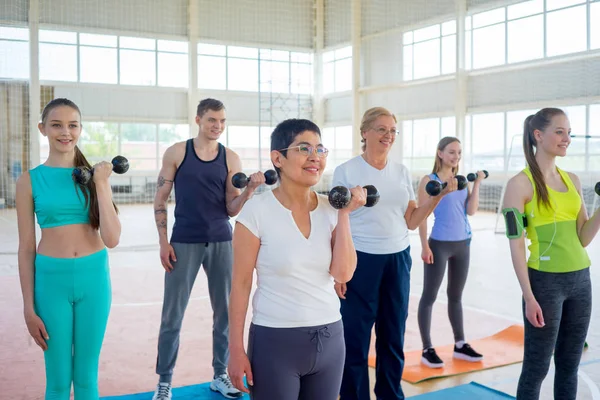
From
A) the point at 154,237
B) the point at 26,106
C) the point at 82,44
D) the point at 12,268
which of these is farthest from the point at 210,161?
the point at 82,44

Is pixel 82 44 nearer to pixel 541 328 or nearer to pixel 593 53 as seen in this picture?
pixel 593 53

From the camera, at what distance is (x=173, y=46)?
71.4ft

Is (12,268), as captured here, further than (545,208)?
Yes

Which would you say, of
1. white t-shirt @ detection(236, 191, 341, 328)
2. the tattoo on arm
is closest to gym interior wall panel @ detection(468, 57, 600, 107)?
the tattoo on arm

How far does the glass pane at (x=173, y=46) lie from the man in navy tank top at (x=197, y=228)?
61.6 ft

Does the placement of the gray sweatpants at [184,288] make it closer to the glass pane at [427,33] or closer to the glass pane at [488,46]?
the glass pane at [488,46]

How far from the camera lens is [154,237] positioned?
1320 cm

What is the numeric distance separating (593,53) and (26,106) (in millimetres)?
15842

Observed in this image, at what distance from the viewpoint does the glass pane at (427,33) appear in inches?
781

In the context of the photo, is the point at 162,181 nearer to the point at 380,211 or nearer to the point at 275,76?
the point at 380,211

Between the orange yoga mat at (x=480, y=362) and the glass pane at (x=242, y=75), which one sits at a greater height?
the glass pane at (x=242, y=75)

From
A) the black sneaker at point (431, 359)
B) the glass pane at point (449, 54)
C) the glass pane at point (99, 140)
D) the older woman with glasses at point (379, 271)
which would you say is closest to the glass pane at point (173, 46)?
the glass pane at point (99, 140)

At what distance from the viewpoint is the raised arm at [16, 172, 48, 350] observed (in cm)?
272

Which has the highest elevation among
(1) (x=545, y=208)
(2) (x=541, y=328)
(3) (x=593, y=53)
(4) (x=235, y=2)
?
(4) (x=235, y=2)
